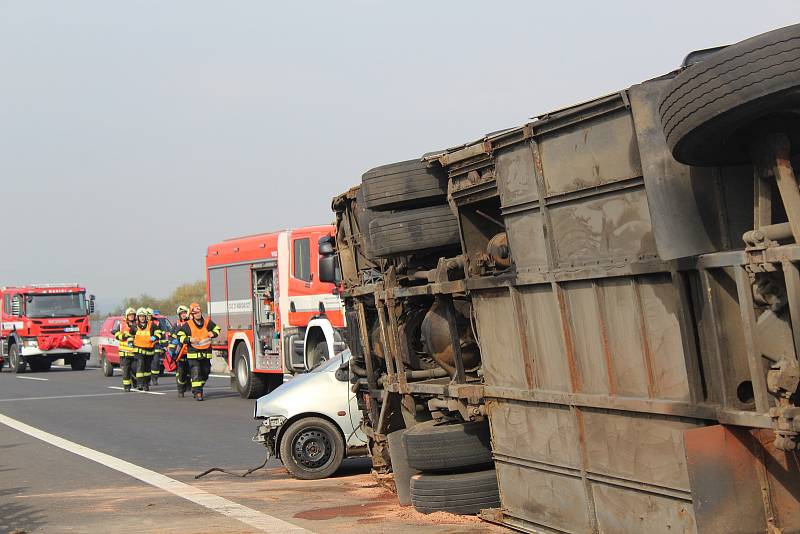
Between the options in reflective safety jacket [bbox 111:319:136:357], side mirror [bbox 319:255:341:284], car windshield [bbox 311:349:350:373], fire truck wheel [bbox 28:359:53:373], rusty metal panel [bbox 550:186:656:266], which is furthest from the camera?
fire truck wheel [bbox 28:359:53:373]

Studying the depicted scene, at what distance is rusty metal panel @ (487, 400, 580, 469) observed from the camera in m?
6.67

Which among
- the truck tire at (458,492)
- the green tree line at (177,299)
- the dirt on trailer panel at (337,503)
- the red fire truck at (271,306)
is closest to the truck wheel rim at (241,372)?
the red fire truck at (271,306)

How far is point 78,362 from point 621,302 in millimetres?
34578

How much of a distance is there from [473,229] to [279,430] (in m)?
4.07

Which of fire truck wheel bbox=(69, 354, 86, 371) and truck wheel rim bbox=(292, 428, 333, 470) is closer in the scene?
truck wheel rim bbox=(292, 428, 333, 470)

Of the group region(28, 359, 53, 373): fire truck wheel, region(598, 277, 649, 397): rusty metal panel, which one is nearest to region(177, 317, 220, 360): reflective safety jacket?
region(598, 277, 649, 397): rusty metal panel

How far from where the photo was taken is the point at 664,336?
5695 mm

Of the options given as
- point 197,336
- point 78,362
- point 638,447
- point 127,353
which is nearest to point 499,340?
point 638,447

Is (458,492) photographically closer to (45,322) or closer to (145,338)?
(145,338)

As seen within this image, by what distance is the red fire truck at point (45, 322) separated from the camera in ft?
120

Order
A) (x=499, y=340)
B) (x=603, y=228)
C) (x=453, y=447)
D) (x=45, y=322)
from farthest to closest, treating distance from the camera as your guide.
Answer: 1. (x=45, y=322)
2. (x=453, y=447)
3. (x=499, y=340)
4. (x=603, y=228)

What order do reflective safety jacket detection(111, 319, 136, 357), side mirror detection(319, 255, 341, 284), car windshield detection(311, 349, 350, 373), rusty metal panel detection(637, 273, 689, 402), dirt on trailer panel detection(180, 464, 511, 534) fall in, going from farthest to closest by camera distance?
reflective safety jacket detection(111, 319, 136, 357), side mirror detection(319, 255, 341, 284), car windshield detection(311, 349, 350, 373), dirt on trailer panel detection(180, 464, 511, 534), rusty metal panel detection(637, 273, 689, 402)

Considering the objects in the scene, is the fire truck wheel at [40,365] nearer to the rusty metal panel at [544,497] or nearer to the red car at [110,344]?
the red car at [110,344]

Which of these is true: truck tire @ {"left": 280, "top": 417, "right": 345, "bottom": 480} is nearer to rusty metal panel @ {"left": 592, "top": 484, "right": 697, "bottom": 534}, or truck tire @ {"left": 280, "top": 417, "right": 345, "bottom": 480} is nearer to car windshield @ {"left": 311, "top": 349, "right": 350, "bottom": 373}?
car windshield @ {"left": 311, "top": 349, "right": 350, "bottom": 373}
